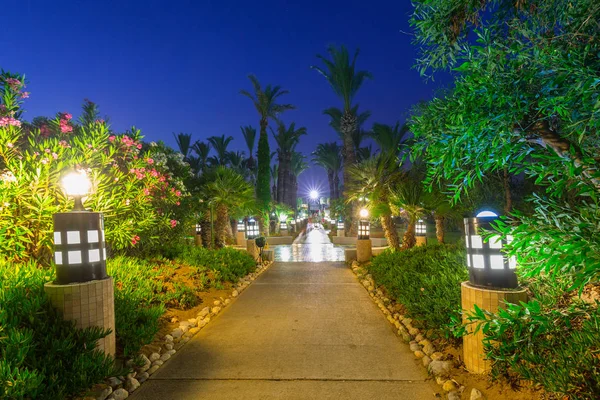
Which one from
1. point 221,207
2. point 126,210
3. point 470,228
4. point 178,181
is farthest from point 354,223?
point 470,228

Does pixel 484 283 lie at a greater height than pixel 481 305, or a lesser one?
greater

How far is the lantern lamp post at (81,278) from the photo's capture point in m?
3.58

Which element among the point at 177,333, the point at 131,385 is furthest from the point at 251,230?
the point at 131,385

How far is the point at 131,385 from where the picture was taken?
3.53 meters

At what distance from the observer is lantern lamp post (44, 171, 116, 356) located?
141 inches

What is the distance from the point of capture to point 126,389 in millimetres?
3488

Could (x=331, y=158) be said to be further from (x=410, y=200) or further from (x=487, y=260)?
(x=487, y=260)

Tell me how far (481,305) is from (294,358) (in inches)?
87.1

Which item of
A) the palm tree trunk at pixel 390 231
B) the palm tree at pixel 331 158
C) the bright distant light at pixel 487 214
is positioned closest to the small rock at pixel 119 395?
the bright distant light at pixel 487 214

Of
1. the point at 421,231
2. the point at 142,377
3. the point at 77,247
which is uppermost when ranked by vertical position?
the point at 77,247

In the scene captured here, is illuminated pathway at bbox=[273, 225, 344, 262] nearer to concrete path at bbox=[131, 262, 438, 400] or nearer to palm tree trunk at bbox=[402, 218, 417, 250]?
palm tree trunk at bbox=[402, 218, 417, 250]

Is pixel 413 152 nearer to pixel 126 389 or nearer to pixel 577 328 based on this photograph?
pixel 577 328

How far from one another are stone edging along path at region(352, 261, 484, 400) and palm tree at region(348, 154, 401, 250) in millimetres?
4589

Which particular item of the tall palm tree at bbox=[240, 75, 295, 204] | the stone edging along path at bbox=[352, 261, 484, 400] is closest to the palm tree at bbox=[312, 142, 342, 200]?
the tall palm tree at bbox=[240, 75, 295, 204]
